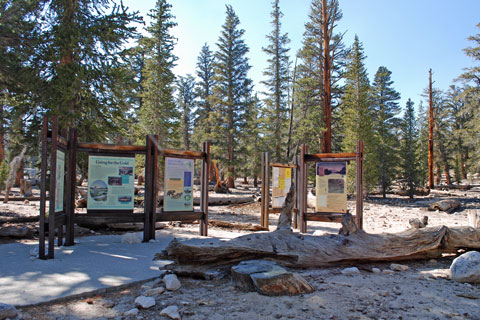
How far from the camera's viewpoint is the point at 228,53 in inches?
1328

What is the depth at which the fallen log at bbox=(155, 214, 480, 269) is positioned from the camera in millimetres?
5020

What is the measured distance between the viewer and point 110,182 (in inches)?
296

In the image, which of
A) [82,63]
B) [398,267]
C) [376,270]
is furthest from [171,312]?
[82,63]

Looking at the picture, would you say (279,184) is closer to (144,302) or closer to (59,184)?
(59,184)

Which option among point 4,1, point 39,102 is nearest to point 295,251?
point 39,102

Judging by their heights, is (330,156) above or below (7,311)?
above

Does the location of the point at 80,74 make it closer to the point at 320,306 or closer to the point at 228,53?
the point at 320,306

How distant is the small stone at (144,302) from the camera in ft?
11.8

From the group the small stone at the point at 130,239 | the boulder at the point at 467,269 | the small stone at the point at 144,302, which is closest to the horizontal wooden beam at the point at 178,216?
the small stone at the point at 130,239

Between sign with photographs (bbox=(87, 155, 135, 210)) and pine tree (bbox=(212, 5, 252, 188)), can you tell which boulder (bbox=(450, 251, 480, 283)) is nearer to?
sign with photographs (bbox=(87, 155, 135, 210))

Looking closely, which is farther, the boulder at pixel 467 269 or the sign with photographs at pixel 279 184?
the sign with photographs at pixel 279 184

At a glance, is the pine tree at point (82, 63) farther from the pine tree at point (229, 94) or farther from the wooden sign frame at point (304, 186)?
the pine tree at point (229, 94)

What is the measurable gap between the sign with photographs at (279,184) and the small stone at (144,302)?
22.3 feet

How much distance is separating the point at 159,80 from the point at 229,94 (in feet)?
28.0
